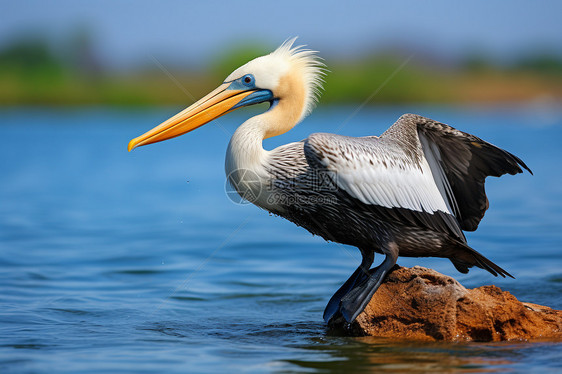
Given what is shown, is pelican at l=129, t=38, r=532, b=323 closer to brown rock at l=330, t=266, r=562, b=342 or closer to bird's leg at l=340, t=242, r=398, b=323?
bird's leg at l=340, t=242, r=398, b=323

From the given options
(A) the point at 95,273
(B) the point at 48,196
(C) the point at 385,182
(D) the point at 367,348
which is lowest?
(D) the point at 367,348

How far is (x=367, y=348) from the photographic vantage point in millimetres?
4293

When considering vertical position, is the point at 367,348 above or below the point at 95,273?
below

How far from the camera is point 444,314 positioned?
439 cm

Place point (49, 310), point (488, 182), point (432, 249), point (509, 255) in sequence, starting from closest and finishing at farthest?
point (432, 249)
point (49, 310)
point (509, 255)
point (488, 182)

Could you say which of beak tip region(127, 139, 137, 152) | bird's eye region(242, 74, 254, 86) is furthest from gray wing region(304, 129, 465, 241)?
beak tip region(127, 139, 137, 152)

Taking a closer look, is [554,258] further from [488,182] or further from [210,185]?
[210,185]

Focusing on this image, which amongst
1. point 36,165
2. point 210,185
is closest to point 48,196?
point 210,185

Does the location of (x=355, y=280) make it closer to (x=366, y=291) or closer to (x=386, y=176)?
(x=366, y=291)

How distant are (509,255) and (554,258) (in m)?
0.50

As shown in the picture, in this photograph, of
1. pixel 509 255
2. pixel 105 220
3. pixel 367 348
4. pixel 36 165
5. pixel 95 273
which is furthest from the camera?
pixel 36 165

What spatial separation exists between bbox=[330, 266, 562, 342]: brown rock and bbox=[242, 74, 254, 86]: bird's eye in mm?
1635

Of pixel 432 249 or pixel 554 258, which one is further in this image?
pixel 554 258

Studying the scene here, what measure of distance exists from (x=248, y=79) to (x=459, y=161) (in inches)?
60.7
